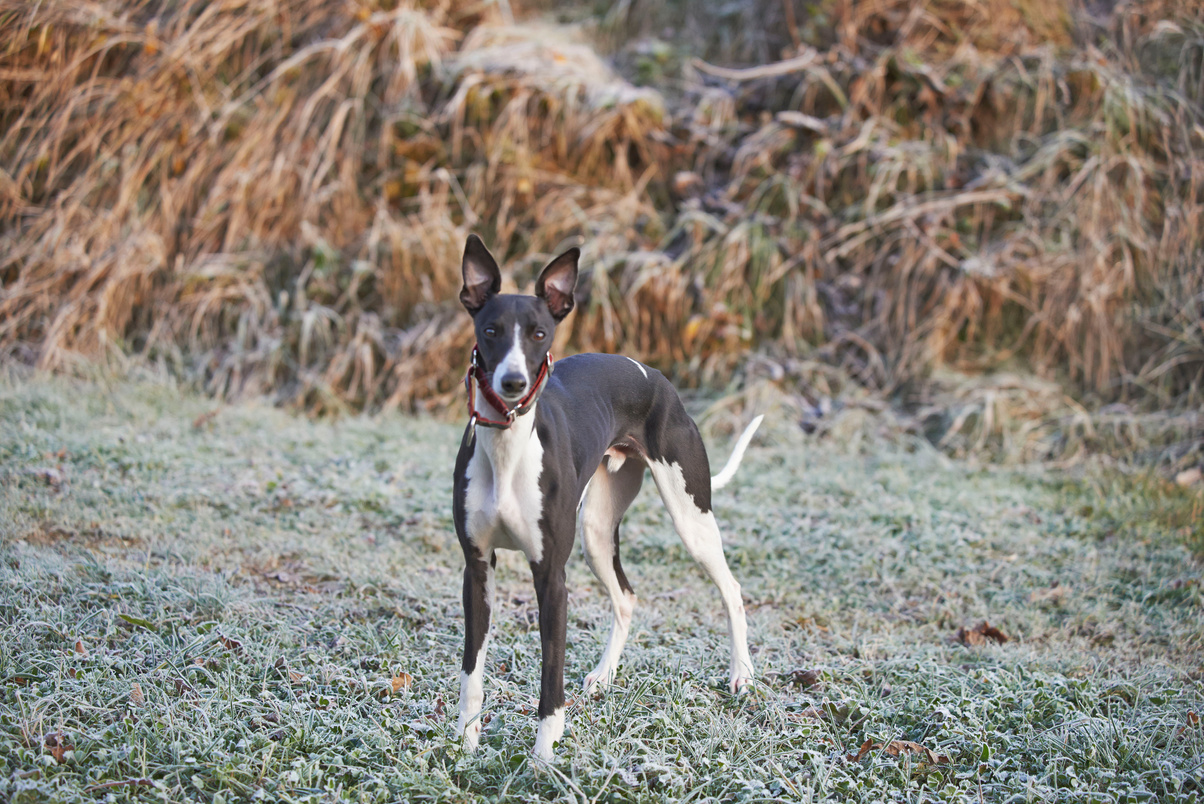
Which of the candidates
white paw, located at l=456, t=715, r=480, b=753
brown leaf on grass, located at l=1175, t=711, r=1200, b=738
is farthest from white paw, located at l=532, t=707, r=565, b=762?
brown leaf on grass, located at l=1175, t=711, r=1200, b=738

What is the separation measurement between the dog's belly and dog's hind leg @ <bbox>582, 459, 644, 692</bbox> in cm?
67

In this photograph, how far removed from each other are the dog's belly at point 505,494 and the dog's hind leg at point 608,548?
67 centimetres

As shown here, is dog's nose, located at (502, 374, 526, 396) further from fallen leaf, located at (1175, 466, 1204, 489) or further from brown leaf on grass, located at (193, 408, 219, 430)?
fallen leaf, located at (1175, 466, 1204, 489)

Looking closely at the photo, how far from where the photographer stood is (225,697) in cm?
274

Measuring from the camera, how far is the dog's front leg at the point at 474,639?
2.54 m

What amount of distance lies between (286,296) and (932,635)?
207 inches

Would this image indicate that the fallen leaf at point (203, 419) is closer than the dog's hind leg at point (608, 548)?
No

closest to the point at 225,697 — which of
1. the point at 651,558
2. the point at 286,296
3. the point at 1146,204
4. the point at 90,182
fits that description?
the point at 651,558

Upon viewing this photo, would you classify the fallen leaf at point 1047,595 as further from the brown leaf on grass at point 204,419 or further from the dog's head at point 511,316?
the brown leaf on grass at point 204,419

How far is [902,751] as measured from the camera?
2.69m

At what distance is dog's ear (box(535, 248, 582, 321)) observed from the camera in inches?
102

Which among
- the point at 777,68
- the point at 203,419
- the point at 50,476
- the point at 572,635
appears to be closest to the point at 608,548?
the point at 572,635

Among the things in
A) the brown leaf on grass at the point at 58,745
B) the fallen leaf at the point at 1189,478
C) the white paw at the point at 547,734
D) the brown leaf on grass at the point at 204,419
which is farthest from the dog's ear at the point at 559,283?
the fallen leaf at the point at 1189,478

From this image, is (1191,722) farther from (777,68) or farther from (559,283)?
(777,68)
